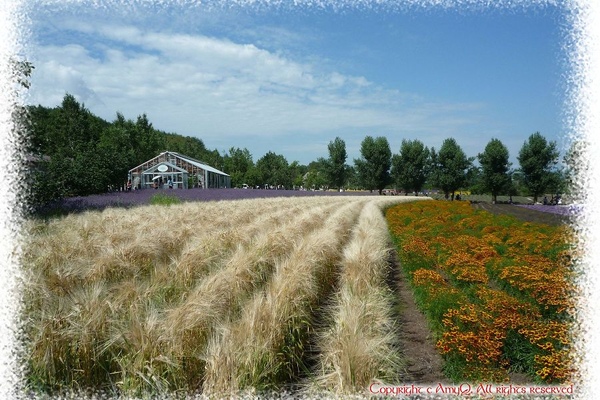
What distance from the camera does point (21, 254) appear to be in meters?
4.77

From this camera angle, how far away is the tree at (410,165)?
234 ft

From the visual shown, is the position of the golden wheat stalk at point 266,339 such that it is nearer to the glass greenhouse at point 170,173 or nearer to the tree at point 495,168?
the glass greenhouse at point 170,173

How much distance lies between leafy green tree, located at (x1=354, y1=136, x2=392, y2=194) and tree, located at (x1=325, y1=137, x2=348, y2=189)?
2.77 metres

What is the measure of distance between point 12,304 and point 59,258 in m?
1.81

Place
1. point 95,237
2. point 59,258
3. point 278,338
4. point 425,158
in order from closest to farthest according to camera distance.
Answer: point 278,338 → point 59,258 → point 95,237 → point 425,158

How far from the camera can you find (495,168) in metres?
54.5

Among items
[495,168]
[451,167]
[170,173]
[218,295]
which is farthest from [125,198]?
[451,167]

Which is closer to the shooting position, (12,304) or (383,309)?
(12,304)

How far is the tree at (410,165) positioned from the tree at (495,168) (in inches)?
668

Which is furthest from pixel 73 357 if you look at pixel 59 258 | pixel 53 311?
pixel 59 258

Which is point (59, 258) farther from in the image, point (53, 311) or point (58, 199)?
point (58, 199)

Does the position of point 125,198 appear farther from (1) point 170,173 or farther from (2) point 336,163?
(2) point 336,163

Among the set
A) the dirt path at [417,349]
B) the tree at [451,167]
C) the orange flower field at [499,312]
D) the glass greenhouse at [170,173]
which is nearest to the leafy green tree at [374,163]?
the tree at [451,167]

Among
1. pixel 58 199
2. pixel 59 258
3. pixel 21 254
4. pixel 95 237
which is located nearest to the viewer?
pixel 21 254
